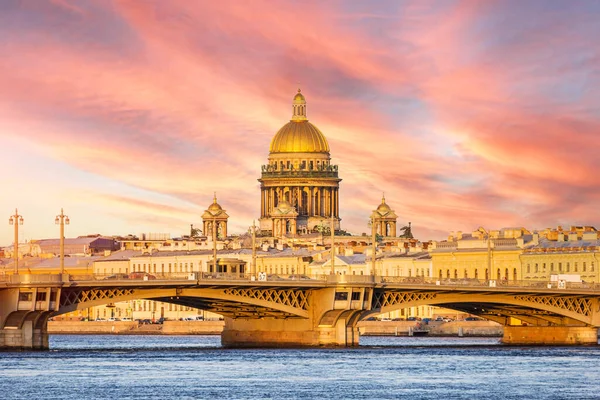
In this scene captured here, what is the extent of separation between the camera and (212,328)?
578 feet

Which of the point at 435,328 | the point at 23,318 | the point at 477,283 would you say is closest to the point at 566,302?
the point at 477,283

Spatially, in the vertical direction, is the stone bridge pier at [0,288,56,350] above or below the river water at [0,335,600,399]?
above

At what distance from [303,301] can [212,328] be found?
50377 mm

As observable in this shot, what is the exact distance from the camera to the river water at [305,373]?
91188mm

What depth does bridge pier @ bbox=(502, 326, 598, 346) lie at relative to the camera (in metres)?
133

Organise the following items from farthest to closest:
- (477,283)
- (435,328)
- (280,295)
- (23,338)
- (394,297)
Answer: (435,328) → (477,283) → (394,297) → (280,295) → (23,338)

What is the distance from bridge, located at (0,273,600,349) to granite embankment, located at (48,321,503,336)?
83.0ft

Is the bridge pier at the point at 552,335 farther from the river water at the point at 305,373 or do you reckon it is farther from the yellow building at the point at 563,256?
the yellow building at the point at 563,256

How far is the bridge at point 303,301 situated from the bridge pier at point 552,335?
0.05 m

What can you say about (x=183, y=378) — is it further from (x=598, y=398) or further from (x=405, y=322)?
(x=405, y=322)

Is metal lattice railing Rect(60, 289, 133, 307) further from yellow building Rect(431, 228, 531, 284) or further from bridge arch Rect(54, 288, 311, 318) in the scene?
yellow building Rect(431, 228, 531, 284)


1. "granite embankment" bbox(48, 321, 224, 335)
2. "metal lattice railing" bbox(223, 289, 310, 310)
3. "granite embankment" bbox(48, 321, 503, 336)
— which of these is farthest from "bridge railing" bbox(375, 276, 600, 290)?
"granite embankment" bbox(48, 321, 224, 335)

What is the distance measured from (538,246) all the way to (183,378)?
273 feet

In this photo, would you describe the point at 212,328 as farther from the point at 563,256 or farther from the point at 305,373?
the point at 305,373
